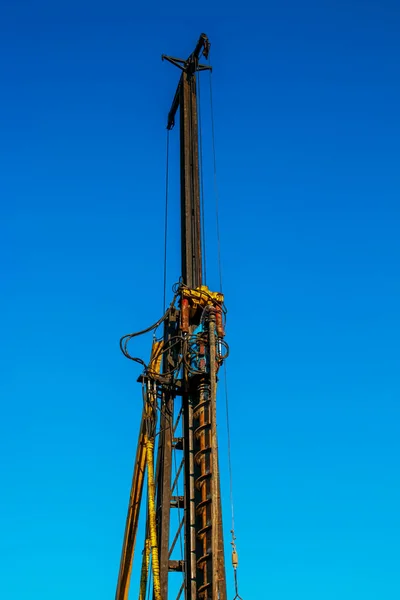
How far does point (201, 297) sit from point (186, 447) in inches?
118

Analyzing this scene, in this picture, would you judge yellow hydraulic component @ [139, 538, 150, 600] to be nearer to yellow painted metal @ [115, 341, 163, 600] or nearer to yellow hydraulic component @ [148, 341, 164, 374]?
yellow painted metal @ [115, 341, 163, 600]

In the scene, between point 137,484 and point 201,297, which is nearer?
point 137,484

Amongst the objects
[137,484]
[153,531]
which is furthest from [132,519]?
[153,531]

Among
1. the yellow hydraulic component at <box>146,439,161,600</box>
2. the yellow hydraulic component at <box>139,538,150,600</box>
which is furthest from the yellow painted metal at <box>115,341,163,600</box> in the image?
the yellow hydraulic component at <box>139,538,150,600</box>

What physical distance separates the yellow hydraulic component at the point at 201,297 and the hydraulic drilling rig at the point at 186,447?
0.02m

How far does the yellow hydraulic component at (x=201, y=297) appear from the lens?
1526cm

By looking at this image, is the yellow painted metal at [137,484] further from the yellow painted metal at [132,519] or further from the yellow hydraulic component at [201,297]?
the yellow hydraulic component at [201,297]

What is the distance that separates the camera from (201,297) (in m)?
15.3

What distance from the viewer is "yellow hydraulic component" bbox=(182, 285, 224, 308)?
601 inches

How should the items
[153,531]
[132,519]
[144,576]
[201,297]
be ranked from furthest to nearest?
1. [201,297]
2. [132,519]
3. [144,576]
4. [153,531]

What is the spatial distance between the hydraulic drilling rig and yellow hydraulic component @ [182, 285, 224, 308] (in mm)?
19

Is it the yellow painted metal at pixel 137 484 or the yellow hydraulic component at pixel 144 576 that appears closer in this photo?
the yellow hydraulic component at pixel 144 576

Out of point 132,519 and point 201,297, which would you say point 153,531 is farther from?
point 201,297

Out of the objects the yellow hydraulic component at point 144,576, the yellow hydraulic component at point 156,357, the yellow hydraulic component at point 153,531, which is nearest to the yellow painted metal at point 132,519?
the yellow hydraulic component at point 144,576
